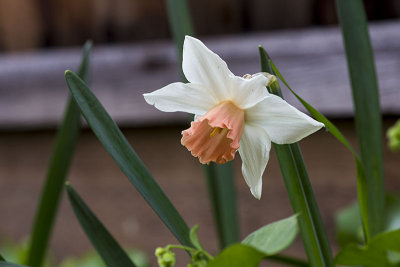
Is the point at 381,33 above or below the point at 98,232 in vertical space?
above

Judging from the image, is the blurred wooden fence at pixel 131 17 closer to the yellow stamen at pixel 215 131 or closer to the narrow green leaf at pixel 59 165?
the narrow green leaf at pixel 59 165

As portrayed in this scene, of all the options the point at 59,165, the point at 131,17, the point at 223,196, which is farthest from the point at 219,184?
the point at 131,17

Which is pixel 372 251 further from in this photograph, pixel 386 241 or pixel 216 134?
pixel 216 134

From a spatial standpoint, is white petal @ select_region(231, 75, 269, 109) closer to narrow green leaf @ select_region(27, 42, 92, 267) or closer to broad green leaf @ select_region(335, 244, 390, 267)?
broad green leaf @ select_region(335, 244, 390, 267)

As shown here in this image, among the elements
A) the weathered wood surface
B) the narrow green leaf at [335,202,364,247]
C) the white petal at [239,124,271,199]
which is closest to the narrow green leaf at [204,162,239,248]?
the narrow green leaf at [335,202,364,247]

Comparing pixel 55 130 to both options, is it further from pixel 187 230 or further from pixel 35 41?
pixel 187 230

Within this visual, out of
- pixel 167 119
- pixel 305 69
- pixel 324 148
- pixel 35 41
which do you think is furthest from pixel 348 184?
pixel 35 41
